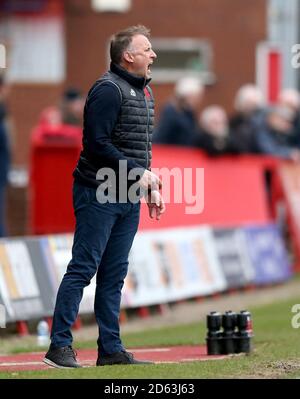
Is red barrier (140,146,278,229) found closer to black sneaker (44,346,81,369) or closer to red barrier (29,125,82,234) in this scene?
red barrier (29,125,82,234)

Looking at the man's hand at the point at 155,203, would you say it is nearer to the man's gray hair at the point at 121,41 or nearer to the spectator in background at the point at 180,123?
the man's gray hair at the point at 121,41

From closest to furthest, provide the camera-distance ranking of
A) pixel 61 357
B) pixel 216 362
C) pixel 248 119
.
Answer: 1. pixel 61 357
2. pixel 216 362
3. pixel 248 119

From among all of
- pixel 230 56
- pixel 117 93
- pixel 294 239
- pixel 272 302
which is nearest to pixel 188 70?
pixel 230 56

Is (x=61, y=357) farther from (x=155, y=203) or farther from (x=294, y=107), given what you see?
(x=294, y=107)

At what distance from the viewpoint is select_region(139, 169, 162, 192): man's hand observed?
29.7 ft

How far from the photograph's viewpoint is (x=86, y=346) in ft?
37.5

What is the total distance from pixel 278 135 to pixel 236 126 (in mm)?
696

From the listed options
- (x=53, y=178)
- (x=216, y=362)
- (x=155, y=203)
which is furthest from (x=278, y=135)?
(x=155, y=203)

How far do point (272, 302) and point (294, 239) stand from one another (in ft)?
12.2

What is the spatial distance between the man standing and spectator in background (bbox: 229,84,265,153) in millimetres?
10489

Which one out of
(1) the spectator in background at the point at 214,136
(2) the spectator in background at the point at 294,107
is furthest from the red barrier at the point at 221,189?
(2) the spectator in background at the point at 294,107

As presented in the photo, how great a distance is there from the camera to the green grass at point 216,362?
8.66m

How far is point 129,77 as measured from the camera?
9148 mm

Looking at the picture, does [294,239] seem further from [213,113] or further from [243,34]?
[243,34]
